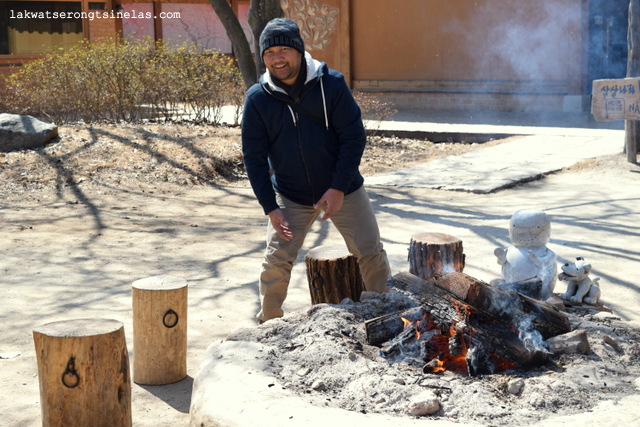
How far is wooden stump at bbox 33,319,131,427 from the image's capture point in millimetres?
2863

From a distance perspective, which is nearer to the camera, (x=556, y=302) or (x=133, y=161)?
(x=556, y=302)

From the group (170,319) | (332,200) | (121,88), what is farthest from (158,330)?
(121,88)

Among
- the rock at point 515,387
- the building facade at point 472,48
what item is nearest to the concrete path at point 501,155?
the building facade at point 472,48

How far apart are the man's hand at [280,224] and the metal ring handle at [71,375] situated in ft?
4.04

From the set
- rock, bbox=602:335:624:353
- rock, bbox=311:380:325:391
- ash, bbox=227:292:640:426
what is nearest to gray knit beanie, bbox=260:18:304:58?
ash, bbox=227:292:640:426

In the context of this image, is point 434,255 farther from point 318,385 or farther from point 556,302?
point 318,385

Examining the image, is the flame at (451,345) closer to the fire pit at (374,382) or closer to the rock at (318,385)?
the fire pit at (374,382)

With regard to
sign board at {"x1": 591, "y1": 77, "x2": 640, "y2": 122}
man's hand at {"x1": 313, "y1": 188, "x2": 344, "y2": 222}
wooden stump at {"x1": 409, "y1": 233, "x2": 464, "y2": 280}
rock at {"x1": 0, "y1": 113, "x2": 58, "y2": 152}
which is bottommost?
wooden stump at {"x1": 409, "y1": 233, "x2": 464, "y2": 280}

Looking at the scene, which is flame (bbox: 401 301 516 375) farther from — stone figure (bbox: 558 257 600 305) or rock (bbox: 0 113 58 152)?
rock (bbox: 0 113 58 152)

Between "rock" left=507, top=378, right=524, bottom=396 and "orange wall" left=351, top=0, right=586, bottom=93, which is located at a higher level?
"orange wall" left=351, top=0, right=586, bottom=93

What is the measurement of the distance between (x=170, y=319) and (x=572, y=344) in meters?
1.91

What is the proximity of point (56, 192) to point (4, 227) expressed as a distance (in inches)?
60.5

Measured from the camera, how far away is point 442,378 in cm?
262

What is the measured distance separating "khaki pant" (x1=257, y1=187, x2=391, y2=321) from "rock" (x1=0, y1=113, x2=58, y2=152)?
22.8ft
